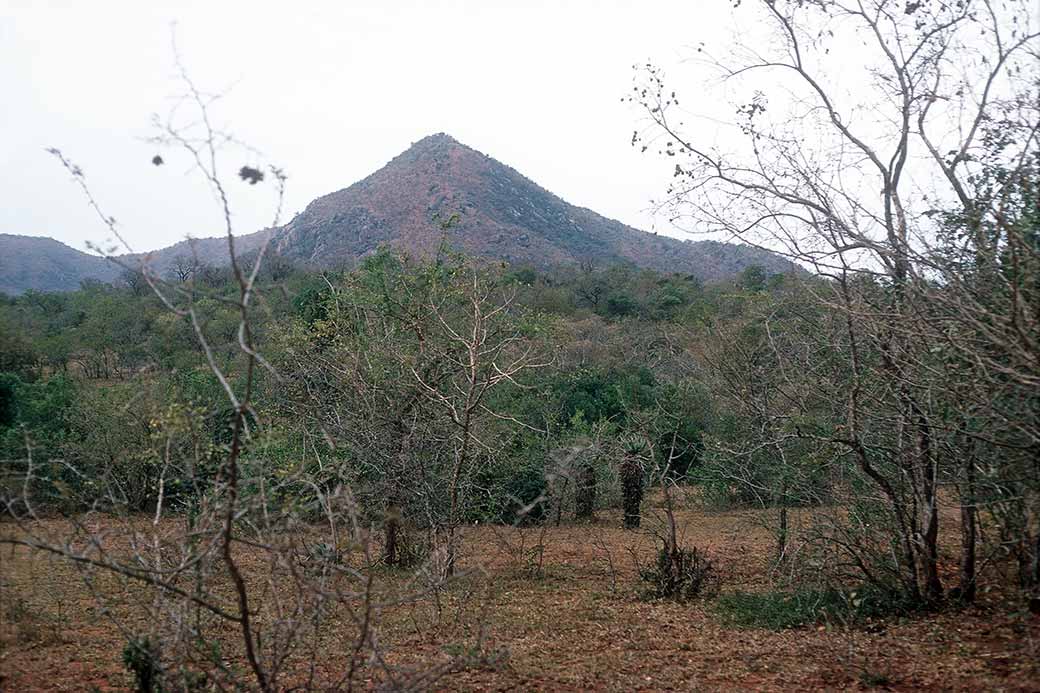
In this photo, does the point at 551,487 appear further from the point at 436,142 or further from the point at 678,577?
the point at 436,142

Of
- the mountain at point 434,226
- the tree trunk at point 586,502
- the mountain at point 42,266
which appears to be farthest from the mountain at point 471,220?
the tree trunk at point 586,502

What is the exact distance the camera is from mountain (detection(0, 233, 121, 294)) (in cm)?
5275

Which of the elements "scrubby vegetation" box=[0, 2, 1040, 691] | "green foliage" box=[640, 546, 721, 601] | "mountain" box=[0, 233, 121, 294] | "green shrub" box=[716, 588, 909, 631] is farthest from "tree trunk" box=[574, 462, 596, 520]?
"mountain" box=[0, 233, 121, 294]

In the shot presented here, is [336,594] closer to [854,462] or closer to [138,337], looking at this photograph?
[854,462]

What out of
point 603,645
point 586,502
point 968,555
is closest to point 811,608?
point 968,555

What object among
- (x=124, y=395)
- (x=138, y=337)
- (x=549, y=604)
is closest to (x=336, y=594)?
(x=549, y=604)

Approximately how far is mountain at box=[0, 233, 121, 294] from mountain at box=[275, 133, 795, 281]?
1448cm

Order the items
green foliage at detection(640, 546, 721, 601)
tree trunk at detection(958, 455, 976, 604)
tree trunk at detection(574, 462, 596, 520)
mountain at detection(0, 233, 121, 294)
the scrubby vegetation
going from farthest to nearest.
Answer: mountain at detection(0, 233, 121, 294), tree trunk at detection(574, 462, 596, 520), green foliage at detection(640, 546, 721, 601), tree trunk at detection(958, 455, 976, 604), the scrubby vegetation

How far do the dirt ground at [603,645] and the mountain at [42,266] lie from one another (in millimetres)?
47285

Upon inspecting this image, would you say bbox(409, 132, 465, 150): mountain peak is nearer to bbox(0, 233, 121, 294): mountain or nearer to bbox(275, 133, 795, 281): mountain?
bbox(275, 133, 795, 281): mountain

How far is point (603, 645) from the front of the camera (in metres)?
6.37

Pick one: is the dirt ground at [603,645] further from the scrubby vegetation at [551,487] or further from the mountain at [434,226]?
the mountain at [434,226]

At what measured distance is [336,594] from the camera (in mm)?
3369

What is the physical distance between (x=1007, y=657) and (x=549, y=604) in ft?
13.5
